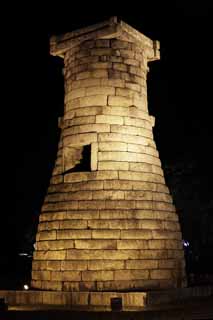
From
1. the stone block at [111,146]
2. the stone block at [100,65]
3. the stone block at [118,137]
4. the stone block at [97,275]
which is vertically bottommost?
the stone block at [97,275]

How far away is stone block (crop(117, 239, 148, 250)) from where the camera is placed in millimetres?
12789

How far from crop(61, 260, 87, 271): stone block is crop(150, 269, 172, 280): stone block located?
75.4 inches

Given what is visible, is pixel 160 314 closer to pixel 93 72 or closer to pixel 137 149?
pixel 137 149

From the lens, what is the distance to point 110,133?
13.8 m

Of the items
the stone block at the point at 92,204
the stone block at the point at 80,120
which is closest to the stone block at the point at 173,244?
the stone block at the point at 92,204

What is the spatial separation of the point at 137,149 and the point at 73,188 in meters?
2.26

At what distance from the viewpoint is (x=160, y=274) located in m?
13.1

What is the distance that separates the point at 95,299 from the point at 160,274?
2090 mm

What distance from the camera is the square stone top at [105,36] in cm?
1430

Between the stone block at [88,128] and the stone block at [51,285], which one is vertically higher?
the stone block at [88,128]

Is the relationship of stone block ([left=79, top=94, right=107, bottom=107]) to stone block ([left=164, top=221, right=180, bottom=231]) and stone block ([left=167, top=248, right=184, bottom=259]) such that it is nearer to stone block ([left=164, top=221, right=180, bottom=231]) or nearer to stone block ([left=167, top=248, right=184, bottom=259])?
stone block ([left=164, top=221, right=180, bottom=231])

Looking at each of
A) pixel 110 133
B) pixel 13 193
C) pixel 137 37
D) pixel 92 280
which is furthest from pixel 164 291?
pixel 13 193

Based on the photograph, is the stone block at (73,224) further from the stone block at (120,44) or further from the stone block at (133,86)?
the stone block at (120,44)

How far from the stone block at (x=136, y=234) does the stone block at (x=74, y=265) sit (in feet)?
4.31
